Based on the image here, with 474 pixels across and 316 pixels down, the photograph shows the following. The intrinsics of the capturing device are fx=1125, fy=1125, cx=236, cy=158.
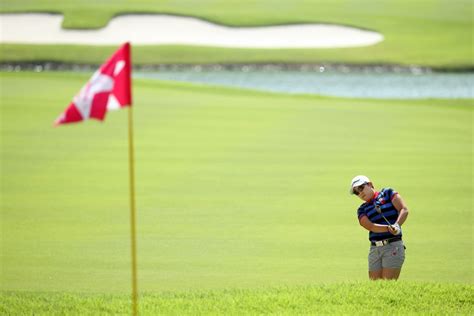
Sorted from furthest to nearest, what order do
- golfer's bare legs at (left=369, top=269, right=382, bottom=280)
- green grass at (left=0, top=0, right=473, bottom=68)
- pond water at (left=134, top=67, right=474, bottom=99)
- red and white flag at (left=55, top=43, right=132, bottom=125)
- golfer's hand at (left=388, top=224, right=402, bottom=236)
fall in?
green grass at (left=0, top=0, right=473, bottom=68)
pond water at (left=134, top=67, right=474, bottom=99)
golfer's bare legs at (left=369, top=269, right=382, bottom=280)
golfer's hand at (left=388, top=224, right=402, bottom=236)
red and white flag at (left=55, top=43, right=132, bottom=125)

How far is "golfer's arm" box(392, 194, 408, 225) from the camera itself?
784cm

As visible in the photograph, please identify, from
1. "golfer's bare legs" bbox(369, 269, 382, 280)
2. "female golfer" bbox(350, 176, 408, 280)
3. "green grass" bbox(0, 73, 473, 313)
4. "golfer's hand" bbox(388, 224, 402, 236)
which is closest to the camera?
"golfer's hand" bbox(388, 224, 402, 236)

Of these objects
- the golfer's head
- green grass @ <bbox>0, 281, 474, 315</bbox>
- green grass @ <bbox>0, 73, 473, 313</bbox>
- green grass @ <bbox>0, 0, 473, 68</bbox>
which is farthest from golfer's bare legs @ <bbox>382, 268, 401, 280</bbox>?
green grass @ <bbox>0, 0, 473, 68</bbox>

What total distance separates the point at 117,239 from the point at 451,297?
11.0ft

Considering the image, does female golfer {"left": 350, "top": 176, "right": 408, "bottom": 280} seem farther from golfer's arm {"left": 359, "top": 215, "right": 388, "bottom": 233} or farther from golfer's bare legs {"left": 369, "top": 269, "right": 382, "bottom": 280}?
golfer's bare legs {"left": 369, "top": 269, "right": 382, "bottom": 280}

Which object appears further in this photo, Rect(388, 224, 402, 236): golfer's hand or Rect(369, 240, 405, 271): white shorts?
Rect(369, 240, 405, 271): white shorts

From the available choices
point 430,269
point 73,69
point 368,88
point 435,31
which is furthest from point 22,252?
point 435,31

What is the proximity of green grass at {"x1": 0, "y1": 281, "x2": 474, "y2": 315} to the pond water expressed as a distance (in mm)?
18984

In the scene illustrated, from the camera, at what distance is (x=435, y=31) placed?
121ft

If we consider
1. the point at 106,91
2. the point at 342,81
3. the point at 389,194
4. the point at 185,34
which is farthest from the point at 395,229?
the point at 185,34

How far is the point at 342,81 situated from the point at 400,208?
22867mm

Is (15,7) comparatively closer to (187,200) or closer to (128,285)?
(187,200)

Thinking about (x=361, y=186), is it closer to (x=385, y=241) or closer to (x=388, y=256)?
(x=385, y=241)

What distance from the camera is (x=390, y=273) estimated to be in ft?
26.9
